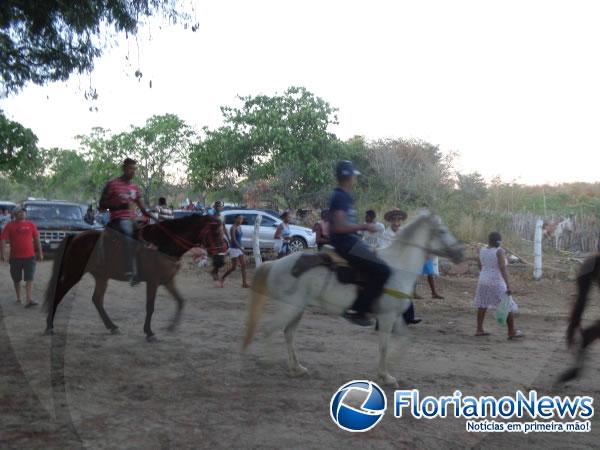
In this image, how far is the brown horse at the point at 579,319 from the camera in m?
5.45

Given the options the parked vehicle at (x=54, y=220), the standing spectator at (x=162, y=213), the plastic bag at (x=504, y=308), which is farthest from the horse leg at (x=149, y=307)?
the parked vehicle at (x=54, y=220)

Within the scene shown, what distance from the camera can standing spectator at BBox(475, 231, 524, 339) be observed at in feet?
27.0

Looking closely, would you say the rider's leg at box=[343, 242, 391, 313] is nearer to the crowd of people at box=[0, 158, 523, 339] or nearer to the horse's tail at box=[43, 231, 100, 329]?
the crowd of people at box=[0, 158, 523, 339]

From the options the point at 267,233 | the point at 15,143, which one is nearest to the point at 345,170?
the point at 15,143

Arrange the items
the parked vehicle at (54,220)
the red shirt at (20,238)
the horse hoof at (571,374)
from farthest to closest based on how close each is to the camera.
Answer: the parked vehicle at (54,220), the red shirt at (20,238), the horse hoof at (571,374)

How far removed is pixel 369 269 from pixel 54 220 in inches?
568

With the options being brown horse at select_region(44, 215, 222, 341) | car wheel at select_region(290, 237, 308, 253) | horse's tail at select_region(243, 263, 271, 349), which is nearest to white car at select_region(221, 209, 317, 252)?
car wheel at select_region(290, 237, 308, 253)

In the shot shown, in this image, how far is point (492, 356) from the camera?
7.27m

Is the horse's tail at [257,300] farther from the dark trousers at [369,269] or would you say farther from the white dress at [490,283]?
the white dress at [490,283]

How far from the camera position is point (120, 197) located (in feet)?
25.2

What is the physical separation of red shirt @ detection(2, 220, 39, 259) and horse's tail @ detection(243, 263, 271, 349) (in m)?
5.66

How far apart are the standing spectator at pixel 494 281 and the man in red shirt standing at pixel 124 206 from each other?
17.0 feet

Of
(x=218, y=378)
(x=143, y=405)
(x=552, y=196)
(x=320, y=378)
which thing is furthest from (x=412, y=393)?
(x=552, y=196)

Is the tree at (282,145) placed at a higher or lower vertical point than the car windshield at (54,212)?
higher
